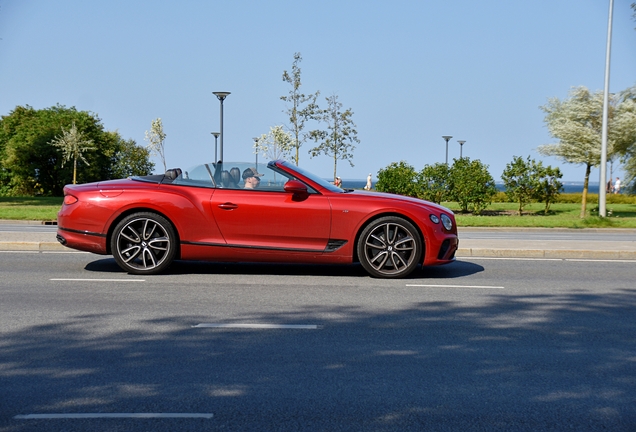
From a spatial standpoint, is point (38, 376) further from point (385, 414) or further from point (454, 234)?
point (454, 234)

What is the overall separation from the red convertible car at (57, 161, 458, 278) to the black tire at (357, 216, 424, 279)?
1 centimetres

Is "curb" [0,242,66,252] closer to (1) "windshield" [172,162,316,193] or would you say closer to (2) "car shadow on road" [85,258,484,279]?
(2) "car shadow on road" [85,258,484,279]

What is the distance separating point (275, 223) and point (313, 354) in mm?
4094

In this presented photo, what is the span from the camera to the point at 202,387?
4918mm

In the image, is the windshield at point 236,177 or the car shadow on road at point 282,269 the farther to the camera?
the car shadow on road at point 282,269

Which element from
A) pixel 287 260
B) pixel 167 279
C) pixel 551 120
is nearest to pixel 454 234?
pixel 287 260

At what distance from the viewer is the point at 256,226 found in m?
9.73

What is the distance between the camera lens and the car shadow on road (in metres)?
10.3

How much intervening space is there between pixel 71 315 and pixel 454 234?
5081 millimetres

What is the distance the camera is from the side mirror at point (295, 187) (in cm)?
972

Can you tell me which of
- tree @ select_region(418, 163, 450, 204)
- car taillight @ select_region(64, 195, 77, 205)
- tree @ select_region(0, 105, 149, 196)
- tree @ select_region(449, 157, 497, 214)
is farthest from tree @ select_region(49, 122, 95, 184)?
car taillight @ select_region(64, 195, 77, 205)

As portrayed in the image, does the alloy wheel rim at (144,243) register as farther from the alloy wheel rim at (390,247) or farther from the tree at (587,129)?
the tree at (587,129)

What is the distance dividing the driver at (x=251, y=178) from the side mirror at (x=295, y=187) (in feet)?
1.50

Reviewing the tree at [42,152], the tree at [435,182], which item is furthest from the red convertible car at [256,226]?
the tree at [42,152]
